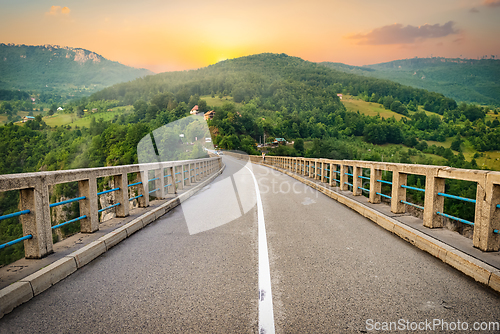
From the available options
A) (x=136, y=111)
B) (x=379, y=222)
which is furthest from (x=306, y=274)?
(x=136, y=111)

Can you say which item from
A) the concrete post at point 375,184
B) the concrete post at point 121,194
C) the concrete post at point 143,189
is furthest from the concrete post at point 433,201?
the concrete post at point 143,189

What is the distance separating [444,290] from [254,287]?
2.16m

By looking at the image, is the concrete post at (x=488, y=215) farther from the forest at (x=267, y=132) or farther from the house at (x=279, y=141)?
the house at (x=279, y=141)

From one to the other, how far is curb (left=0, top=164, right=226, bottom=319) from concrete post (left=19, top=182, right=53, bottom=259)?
394mm

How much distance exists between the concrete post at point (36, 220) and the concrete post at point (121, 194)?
224 centimetres

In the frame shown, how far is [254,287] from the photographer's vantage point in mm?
3463

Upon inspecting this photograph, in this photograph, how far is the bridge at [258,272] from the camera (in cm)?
280

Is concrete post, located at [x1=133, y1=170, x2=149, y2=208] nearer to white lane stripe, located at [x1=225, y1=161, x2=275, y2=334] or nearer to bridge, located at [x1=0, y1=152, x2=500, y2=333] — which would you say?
bridge, located at [x1=0, y1=152, x2=500, y2=333]

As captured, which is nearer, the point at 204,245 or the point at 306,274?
the point at 306,274

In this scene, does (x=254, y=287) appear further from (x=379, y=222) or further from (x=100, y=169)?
(x=379, y=222)

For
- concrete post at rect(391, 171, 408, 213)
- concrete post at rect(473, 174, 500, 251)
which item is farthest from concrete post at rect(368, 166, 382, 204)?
concrete post at rect(473, 174, 500, 251)

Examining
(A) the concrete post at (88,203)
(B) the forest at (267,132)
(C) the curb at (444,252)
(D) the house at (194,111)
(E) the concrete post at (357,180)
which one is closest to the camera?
(C) the curb at (444,252)

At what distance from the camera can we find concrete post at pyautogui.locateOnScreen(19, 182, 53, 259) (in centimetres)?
397

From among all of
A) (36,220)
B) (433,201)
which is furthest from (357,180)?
(36,220)
